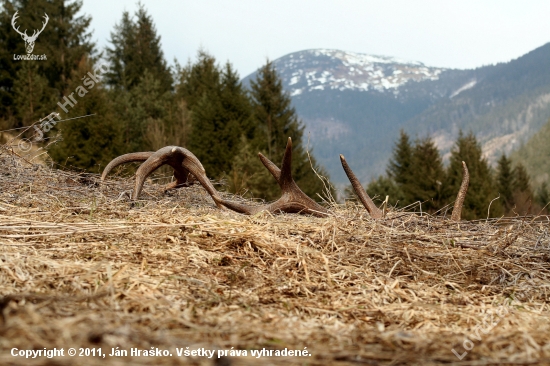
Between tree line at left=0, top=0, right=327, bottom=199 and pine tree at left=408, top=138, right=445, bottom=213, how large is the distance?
708 centimetres

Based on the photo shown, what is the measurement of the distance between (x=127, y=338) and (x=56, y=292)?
745mm

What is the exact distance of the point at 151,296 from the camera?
74.6 inches

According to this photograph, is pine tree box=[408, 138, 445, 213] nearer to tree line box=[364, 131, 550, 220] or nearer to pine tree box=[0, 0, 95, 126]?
tree line box=[364, 131, 550, 220]

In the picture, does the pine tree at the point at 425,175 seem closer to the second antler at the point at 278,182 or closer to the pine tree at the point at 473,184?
the pine tree at the point at 473,184

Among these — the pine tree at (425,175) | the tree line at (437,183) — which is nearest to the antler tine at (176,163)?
the tree line at (437,183)

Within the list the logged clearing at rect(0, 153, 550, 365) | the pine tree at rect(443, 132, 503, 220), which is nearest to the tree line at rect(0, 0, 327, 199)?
the pine tree at rect(443, 132, 503, 220)

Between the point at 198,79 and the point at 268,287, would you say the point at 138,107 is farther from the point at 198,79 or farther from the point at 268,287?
the point at 268,287

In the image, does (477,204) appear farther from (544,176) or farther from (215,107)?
(544,176)

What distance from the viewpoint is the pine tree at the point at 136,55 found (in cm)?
3738

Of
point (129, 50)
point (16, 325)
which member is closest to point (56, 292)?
point (16, 325)

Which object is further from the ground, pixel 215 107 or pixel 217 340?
pixel 215 107

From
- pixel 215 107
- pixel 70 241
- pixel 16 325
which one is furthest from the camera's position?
pixel 215 107

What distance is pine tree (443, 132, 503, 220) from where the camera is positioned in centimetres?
2761

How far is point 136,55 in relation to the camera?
125 ft
